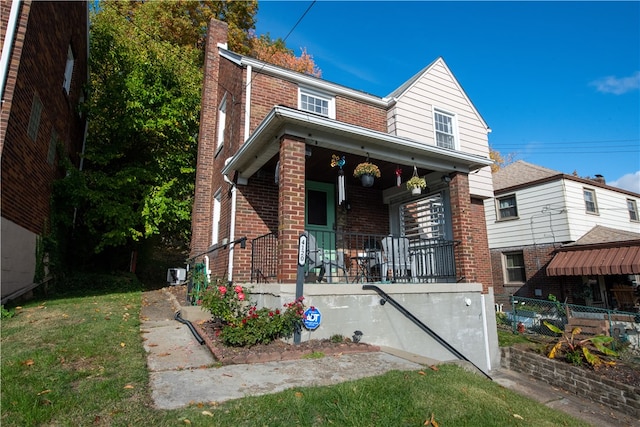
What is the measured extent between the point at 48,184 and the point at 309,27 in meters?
7.96

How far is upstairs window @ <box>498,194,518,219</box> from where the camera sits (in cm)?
1639

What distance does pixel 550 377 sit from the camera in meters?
8.22

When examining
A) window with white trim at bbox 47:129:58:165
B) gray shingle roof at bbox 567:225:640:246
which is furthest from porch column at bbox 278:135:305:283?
gray shingle roof at bbox 567:225:640:246

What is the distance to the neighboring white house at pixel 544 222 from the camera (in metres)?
14.3

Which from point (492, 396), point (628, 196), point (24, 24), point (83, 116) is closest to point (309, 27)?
point (24, 24)

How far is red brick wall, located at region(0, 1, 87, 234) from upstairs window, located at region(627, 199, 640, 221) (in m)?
23.1

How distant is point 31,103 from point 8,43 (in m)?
1.38

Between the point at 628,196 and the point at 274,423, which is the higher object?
the point at 628,196

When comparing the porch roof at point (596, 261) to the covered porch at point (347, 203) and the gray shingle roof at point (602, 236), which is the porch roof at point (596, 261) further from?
the covered porch at point (347, 203)

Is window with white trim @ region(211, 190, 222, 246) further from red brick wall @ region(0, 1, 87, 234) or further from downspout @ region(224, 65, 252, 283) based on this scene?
red brick wall @ region(0, 1, 87, 234)

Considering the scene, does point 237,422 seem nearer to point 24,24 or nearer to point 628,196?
point 24,24

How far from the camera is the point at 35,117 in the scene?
830 centimetres

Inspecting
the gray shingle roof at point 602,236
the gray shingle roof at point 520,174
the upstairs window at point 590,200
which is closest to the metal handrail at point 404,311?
the gray shingle roof at point 602,236

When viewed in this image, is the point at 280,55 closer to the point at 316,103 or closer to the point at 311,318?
the point at 316,103
